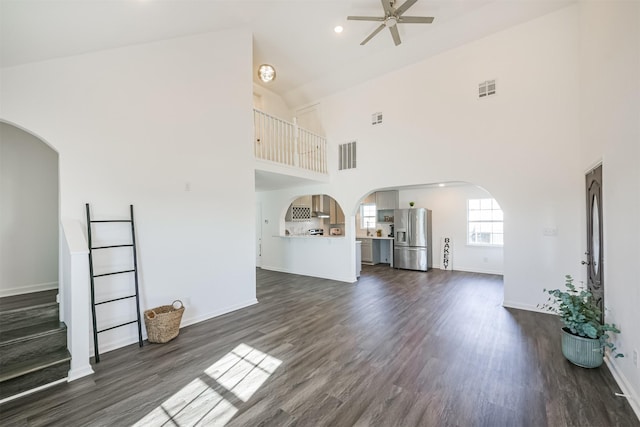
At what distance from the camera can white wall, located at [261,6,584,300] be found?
3879 millimetres

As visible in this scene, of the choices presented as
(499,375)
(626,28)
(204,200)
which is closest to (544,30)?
(626,28)

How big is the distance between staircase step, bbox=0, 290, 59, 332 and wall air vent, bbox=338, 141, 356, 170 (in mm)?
5346

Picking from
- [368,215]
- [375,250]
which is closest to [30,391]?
[375,250]

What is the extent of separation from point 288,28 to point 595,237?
575 centimetres

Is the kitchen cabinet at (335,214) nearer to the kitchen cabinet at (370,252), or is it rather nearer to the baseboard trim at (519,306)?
the kitchen cabinet at (370,252)

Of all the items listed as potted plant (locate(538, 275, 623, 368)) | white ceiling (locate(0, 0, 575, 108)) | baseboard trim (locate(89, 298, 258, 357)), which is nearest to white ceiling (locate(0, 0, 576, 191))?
white ceiling (locate(0, 0, 575, 108))

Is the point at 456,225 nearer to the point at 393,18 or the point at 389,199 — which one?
the point at 389,199

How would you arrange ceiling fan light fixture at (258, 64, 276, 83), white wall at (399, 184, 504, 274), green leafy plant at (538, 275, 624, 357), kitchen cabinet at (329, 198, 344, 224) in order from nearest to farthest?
green leafy plant at (538, 275, 624, 357) → ceiling fan light fixture at (258, 64, 276, 83) → white wall at (399, 184, 504, 274) → kitchen cabinet at (329, 198, 344, 224)

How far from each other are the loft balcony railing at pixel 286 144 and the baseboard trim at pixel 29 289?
11.3 ft

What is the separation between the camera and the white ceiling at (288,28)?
2377 mm

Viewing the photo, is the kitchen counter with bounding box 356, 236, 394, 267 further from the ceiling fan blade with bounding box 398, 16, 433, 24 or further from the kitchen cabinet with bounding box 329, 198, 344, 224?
the ceiling fan blade with bounding box 398, 16, 433, 24

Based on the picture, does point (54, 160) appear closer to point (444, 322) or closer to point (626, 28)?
point (444, 322)

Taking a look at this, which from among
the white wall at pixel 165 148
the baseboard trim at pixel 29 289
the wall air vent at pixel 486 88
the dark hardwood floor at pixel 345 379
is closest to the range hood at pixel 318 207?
the white wall at pixel 165 148

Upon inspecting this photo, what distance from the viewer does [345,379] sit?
7.79 ft
